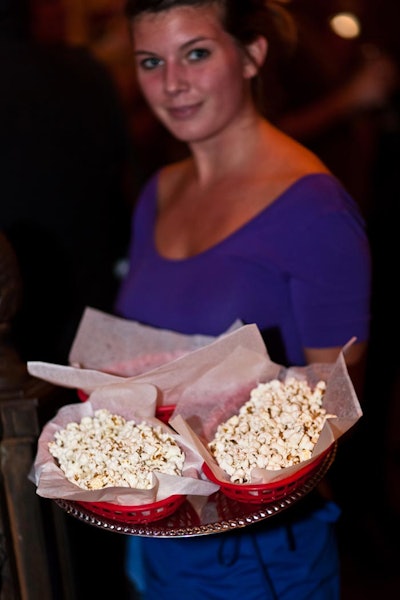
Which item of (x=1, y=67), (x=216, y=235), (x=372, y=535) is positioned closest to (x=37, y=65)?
(x=1, y=67)

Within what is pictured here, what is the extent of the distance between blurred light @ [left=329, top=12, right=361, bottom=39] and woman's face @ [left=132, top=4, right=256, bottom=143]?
87.7 inches

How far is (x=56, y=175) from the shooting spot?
185 centimetres

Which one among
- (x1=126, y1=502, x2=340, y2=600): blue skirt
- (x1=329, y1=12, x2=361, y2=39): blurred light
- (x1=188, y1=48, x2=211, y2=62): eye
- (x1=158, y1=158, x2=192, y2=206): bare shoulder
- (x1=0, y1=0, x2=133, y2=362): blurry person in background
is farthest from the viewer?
(x1=329, y1=12, x2=361, y2=39): blurred light

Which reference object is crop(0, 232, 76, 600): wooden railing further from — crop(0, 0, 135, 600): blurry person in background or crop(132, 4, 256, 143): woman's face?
crop(0, 0, 135, 600): blurry person in background

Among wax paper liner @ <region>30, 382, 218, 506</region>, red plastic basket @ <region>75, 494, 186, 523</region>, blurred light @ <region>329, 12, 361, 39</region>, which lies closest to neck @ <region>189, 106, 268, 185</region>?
wax paper liner @ <region>30, 382, 218, 506</region>

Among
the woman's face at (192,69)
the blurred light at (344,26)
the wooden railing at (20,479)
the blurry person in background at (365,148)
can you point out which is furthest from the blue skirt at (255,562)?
the blurred light at (344,26)

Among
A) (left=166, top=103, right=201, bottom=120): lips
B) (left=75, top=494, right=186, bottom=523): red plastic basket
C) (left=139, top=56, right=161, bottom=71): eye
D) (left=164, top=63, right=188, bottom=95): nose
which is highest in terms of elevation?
(left=139, top=56, right=161, bottom=71): eye

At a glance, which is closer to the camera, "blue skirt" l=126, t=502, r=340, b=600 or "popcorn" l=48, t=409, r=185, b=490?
"popcorn" l=48, t=409, r=185, b=490

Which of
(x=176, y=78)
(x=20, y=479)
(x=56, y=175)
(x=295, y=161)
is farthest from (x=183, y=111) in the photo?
(x=20, y=479)

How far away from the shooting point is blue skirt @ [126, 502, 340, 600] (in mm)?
1247

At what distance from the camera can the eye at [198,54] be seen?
1.35 metres

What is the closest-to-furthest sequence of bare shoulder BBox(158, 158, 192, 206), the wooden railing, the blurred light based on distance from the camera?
the wooden railing, bare shoulder BBox(158, 158, 192, 206), the blurred light

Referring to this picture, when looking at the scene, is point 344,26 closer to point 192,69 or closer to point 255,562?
point 192,69

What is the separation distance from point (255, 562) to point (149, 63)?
812 millimetres
